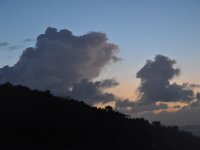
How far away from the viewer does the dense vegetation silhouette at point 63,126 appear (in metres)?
72.7

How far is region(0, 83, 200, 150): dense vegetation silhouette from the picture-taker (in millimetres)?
72688

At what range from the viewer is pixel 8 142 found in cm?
6719

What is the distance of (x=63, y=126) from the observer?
8125 centimetres

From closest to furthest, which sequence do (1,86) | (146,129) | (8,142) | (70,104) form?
1. (8,142)
2. (1,86)
3. (70,104)
4. (146,129)

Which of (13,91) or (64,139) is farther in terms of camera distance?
(13,91)

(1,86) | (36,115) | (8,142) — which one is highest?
(1,86)

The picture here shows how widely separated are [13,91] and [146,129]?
33.0 m

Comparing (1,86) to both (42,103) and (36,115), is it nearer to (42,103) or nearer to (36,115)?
(42,103)

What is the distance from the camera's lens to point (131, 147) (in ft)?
289

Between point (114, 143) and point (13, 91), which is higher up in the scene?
point (13, 91)

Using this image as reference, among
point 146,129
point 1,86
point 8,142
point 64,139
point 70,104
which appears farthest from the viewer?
point 146,129

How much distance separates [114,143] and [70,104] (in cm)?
1601

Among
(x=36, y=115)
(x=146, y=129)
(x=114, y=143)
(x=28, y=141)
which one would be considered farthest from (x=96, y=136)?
(x=146, y=129)

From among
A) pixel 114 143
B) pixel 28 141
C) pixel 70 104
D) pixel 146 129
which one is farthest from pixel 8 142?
pixel 146 129
